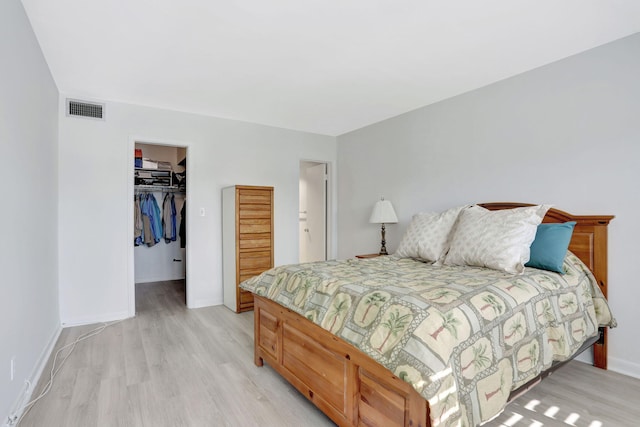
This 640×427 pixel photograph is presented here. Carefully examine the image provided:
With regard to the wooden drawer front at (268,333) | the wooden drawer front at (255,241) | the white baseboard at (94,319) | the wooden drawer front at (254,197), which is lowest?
the white baseboard at (94,319)

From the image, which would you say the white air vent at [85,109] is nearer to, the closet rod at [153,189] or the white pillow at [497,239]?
the closet rod at [153,189]

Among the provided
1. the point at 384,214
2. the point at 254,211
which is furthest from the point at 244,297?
the point at 384,214

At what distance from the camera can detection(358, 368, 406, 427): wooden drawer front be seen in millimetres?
1362

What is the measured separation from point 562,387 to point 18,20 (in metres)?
4.05

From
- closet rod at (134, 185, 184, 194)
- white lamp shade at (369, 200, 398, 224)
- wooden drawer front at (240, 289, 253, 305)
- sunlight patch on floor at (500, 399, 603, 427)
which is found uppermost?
closet rod at (134, 185, 184, 194)

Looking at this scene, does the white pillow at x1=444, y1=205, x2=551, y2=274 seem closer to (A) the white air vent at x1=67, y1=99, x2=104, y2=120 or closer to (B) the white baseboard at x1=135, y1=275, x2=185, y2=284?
(A) the white air vent at x1=67, y1=99, x2=104, y2=120

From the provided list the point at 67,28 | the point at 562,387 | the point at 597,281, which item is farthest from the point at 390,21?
the point at 562,387

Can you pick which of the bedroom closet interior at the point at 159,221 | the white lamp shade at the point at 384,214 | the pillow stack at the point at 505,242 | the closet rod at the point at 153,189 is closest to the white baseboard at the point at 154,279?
the bedroom closet interior at the point at 159,221

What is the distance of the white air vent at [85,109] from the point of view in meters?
3.45

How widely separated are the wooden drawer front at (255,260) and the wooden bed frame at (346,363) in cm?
147

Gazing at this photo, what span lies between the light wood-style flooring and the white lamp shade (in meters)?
1.93

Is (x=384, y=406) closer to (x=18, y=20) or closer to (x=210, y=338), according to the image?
(x=210, y=338)

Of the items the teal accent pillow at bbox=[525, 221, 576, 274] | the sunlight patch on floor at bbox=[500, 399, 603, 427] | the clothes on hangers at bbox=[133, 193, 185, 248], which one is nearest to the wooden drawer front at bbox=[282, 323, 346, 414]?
the sunlight patch on floor at bbox=[500, 399, 603, 427]

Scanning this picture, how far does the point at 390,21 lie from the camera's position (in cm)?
216
